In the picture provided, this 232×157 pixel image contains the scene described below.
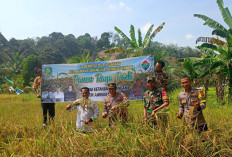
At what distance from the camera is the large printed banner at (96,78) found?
401 cm

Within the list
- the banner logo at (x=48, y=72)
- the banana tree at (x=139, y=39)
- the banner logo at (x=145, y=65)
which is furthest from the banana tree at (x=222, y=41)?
the banner logo at (x=48, y=72)

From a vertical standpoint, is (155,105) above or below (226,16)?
below

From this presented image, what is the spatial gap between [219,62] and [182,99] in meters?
6.27

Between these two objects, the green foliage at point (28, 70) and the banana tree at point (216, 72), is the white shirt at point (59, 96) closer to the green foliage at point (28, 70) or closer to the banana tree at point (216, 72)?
the banana tree at point (216, 72)

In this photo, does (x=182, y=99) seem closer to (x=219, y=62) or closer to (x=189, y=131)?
(x=189, y=131)

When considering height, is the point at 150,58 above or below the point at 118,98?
above

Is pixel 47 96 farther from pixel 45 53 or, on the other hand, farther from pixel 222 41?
Answer: pixel 45 53

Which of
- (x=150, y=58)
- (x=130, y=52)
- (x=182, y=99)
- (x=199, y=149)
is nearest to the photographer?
(x=199, y=149)

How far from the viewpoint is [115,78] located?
420 centimetres

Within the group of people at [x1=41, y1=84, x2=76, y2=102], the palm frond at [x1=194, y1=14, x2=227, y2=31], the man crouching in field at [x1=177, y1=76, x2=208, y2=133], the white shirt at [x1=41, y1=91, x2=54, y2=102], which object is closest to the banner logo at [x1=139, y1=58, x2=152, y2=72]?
the man crouching in field at [x1=177, y1=76, x2=208, y2=133]

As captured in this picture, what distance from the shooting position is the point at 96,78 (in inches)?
169

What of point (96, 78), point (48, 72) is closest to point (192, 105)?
point (96, 78)

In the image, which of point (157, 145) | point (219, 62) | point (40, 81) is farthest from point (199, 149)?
Result: point (219, 62)

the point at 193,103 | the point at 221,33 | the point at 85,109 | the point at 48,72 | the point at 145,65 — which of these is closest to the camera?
the point at 193,103
